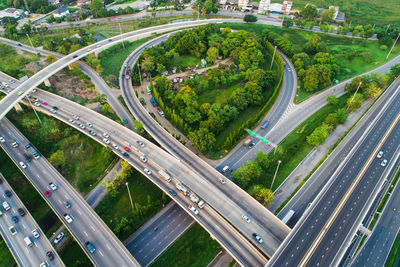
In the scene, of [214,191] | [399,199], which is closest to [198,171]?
[214,191]

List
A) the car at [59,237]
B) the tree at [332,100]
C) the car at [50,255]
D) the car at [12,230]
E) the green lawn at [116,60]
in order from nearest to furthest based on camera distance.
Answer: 1. the car at [50,255]
2. the car at [12,230]
3. the car at [59,237]
4. the tree at [332,100]
5. the green lawn at [116,60]

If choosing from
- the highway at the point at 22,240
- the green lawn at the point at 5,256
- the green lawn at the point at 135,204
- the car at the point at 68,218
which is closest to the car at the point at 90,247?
the highway at the point at 22,240

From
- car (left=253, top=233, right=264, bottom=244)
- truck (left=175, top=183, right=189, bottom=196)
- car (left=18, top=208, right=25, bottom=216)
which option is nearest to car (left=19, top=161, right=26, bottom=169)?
car (left=18, top=208, right=25, bottom=216)

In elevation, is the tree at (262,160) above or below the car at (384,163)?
below

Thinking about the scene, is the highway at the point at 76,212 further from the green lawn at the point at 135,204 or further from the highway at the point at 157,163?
the highway at the point at 157,163

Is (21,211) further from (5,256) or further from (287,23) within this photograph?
(287,23)

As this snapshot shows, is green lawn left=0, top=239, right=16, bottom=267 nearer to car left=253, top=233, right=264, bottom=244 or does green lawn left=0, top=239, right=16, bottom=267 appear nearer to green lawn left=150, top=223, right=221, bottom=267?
green lawn left=150, top=223, right=221, bottom=267

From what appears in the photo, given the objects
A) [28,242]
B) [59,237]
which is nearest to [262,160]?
[59,237]
